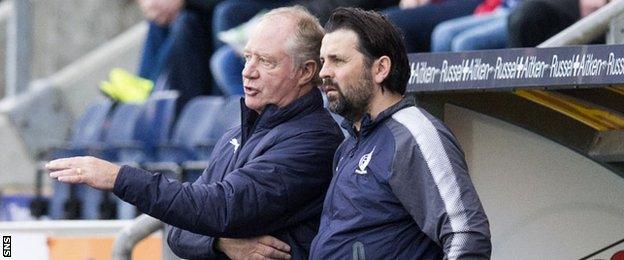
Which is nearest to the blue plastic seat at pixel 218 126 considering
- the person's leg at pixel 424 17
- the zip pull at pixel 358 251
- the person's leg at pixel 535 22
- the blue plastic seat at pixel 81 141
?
the blue plastic seat at pixel 81 141

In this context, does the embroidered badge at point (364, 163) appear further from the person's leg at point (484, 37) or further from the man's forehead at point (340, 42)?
the person's leg at point (484, 37)

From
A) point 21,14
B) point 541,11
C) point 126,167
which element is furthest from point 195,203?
point 21,14

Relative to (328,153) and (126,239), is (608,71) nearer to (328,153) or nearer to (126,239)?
(328,153)

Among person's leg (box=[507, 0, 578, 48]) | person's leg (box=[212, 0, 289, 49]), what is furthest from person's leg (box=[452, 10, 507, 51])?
person's leg (box=[212, 0, 289, 49])

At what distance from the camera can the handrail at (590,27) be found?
19.6 feet

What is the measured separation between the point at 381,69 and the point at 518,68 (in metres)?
0.40

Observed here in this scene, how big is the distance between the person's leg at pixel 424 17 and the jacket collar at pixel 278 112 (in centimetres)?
419

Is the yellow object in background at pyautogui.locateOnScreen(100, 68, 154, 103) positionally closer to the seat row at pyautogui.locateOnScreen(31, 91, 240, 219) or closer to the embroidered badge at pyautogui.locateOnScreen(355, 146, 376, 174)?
the seat row at pyautogui.locateOnScreen(31, 91, 240, 219)

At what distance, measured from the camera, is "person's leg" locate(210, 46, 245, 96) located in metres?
10.2

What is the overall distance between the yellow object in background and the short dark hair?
7.34 metres

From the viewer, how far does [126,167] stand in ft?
14.5

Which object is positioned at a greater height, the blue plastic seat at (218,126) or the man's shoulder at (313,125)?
the man's shoulder at (313,125)

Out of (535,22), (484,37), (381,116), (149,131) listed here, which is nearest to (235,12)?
(149,131)

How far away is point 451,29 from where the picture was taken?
8.54 m
